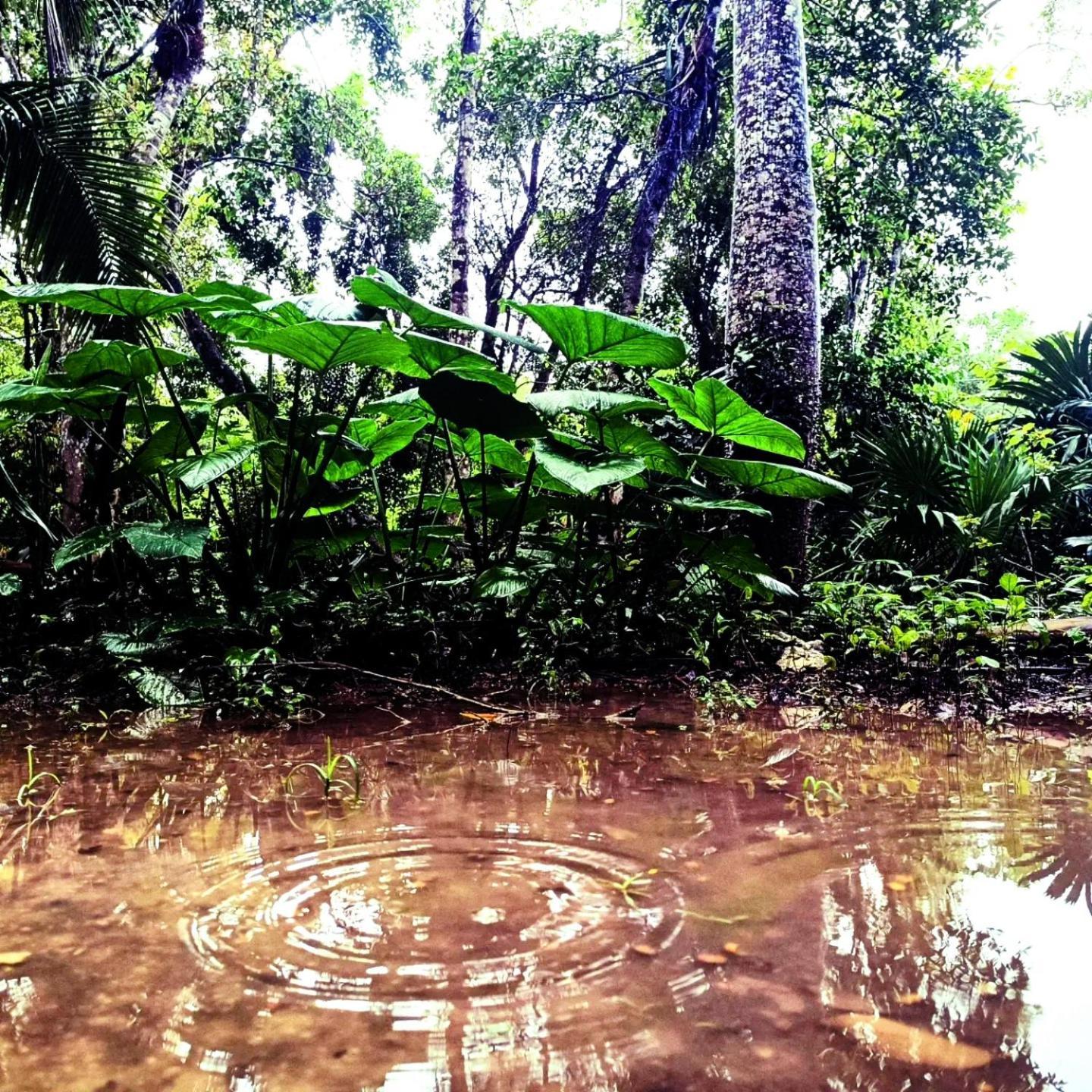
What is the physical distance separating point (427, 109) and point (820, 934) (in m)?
14.3

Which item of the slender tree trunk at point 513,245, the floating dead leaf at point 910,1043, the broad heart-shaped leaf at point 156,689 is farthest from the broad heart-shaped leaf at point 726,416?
the slender tree trunk at point 513,245

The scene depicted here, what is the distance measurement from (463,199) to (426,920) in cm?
932

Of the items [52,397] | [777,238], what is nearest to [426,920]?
[52,397]

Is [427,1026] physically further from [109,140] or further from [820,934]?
[109,140]

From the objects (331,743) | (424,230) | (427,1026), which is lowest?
(427,1026)

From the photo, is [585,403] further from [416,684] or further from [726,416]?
[416,684]

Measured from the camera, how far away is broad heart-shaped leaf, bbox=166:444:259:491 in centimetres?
247

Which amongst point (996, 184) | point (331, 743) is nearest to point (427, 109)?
point (996, 184)

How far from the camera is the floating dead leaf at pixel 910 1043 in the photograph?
0.77 metres

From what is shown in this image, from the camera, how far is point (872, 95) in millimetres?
8172

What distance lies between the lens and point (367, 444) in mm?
3312

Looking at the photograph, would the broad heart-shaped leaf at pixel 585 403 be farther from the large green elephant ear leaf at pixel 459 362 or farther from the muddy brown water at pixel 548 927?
the muddy brown water at pixel 548 927

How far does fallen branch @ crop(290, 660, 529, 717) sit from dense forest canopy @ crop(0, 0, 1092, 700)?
0.14m

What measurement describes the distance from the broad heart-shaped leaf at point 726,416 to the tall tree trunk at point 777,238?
0.85 meters
